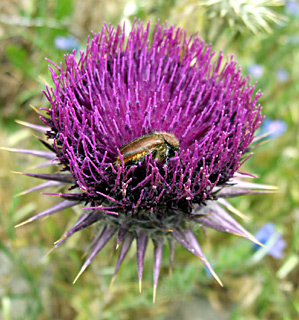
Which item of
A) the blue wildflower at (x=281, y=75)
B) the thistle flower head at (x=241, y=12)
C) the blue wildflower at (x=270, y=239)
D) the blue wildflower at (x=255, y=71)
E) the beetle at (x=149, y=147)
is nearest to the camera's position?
the beetle at (x=149, y=147)

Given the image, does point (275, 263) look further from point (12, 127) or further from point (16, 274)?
point (12, 127)

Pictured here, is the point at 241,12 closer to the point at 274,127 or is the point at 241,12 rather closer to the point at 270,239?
the point at 274,127

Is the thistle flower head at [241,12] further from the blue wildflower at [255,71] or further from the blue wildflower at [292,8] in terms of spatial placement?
the blue wildflower at [292,8]

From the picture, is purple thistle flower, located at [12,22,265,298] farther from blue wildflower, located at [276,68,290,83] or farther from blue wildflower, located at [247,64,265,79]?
blue wildflower, located at [276,68,290,83]

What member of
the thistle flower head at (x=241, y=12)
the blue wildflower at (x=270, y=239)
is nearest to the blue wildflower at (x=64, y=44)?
the thistle flower head at (x=241, y=12)

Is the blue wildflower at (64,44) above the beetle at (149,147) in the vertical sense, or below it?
above

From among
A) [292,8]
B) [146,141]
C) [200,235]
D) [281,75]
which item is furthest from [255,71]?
[146,141]
